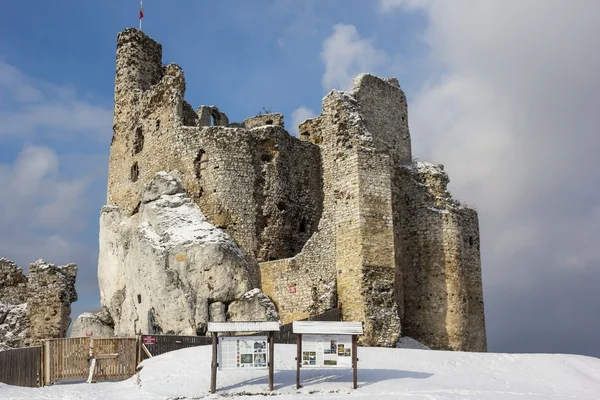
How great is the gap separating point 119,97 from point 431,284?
17916 millimetres

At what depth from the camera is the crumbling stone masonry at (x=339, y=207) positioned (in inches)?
1115

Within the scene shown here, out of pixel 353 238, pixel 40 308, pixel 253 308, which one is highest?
pixel 353 238

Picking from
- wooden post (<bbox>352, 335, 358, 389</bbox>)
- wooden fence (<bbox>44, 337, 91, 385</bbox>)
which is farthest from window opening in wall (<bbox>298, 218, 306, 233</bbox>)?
wooden post (<bbox>352, 335, 358, 389</bbox>)

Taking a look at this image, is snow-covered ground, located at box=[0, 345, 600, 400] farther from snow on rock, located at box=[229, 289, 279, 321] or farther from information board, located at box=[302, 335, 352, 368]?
snow on rock, located at box=[229, 289, 279, 321]

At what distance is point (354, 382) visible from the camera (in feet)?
62.1

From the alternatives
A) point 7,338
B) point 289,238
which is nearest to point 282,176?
point 289,238

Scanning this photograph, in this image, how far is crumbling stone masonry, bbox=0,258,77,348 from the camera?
35.3m

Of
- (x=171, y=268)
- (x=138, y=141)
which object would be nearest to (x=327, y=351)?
(x=171, y=268)

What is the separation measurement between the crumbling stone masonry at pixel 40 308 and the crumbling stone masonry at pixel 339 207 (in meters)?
4.54

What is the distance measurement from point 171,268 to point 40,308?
993 cm

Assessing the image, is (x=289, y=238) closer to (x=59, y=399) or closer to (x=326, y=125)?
(x=326, y=125)

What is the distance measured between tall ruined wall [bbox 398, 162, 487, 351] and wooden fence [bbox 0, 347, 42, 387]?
46.2ft

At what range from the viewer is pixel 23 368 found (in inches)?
889

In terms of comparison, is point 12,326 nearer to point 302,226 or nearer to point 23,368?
point 23,368
